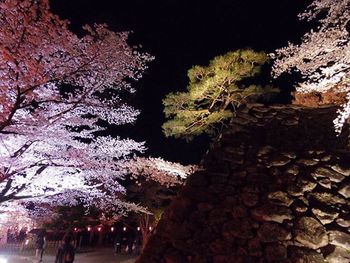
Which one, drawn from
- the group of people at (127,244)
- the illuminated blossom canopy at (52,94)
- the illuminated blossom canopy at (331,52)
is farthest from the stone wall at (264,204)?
the group of people at (127,244)

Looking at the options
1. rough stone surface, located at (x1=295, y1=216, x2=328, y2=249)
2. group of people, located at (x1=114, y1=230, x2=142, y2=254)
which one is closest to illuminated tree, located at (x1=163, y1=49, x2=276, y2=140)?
rough stone surface, located at (x1=295, y1=216, x2=328, y2=249)

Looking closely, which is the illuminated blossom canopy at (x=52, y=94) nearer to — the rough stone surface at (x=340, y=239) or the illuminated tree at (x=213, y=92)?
the illuminated tree at (x=213, y=92)

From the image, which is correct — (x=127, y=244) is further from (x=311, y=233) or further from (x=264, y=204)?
(x=311, y=233)

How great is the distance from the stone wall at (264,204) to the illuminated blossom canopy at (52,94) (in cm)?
383

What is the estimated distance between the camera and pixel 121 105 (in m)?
10.7

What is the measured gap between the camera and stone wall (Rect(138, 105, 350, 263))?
5566 mm

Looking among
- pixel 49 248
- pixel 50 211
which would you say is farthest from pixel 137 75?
pixel 49 248

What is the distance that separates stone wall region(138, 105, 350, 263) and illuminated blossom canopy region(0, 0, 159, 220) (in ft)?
12.6

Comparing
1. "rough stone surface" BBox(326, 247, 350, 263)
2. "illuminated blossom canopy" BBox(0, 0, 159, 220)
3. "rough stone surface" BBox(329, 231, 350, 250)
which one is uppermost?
"illuminated blossom canopy" BBox(0, 0, 159, 220)

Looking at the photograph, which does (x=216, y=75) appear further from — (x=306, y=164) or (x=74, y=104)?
(x=306, y=164)

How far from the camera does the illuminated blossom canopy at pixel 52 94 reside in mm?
7742

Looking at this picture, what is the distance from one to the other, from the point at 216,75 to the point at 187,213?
772 cm

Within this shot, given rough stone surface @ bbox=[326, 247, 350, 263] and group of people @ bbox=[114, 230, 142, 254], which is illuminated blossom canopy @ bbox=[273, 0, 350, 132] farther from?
group of people @ bbox=[114, 230, 142, 254]

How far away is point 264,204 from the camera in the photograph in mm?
6141
